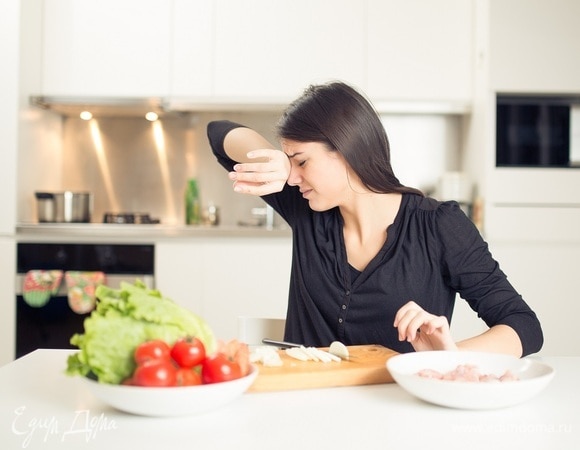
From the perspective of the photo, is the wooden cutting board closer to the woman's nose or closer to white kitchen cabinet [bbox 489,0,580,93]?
the woman's nose

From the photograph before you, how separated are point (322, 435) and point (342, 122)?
82cm

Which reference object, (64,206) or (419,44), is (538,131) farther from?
(64,206)

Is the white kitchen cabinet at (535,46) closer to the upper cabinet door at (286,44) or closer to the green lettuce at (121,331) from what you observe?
the upper cabinet door at (286,44)

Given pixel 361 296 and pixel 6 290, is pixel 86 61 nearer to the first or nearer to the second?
pixel 6 290

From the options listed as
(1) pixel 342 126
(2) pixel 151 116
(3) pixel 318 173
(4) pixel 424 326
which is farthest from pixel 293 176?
(2) pixel 151 116

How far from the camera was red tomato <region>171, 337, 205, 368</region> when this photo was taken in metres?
0.99

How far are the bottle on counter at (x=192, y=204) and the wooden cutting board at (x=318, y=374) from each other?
2.63m

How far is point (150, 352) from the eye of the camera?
96 cm

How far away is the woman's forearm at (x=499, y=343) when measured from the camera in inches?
54.2

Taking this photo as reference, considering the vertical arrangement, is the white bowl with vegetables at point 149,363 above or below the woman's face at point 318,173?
below

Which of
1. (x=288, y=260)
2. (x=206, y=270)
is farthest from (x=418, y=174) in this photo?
(x=206, y=270)

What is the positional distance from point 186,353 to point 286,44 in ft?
9.11

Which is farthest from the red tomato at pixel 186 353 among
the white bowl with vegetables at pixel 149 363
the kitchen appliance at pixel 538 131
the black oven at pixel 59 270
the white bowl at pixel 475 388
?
the kitchen appliance at pixel 538 131

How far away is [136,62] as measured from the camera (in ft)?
11.7
